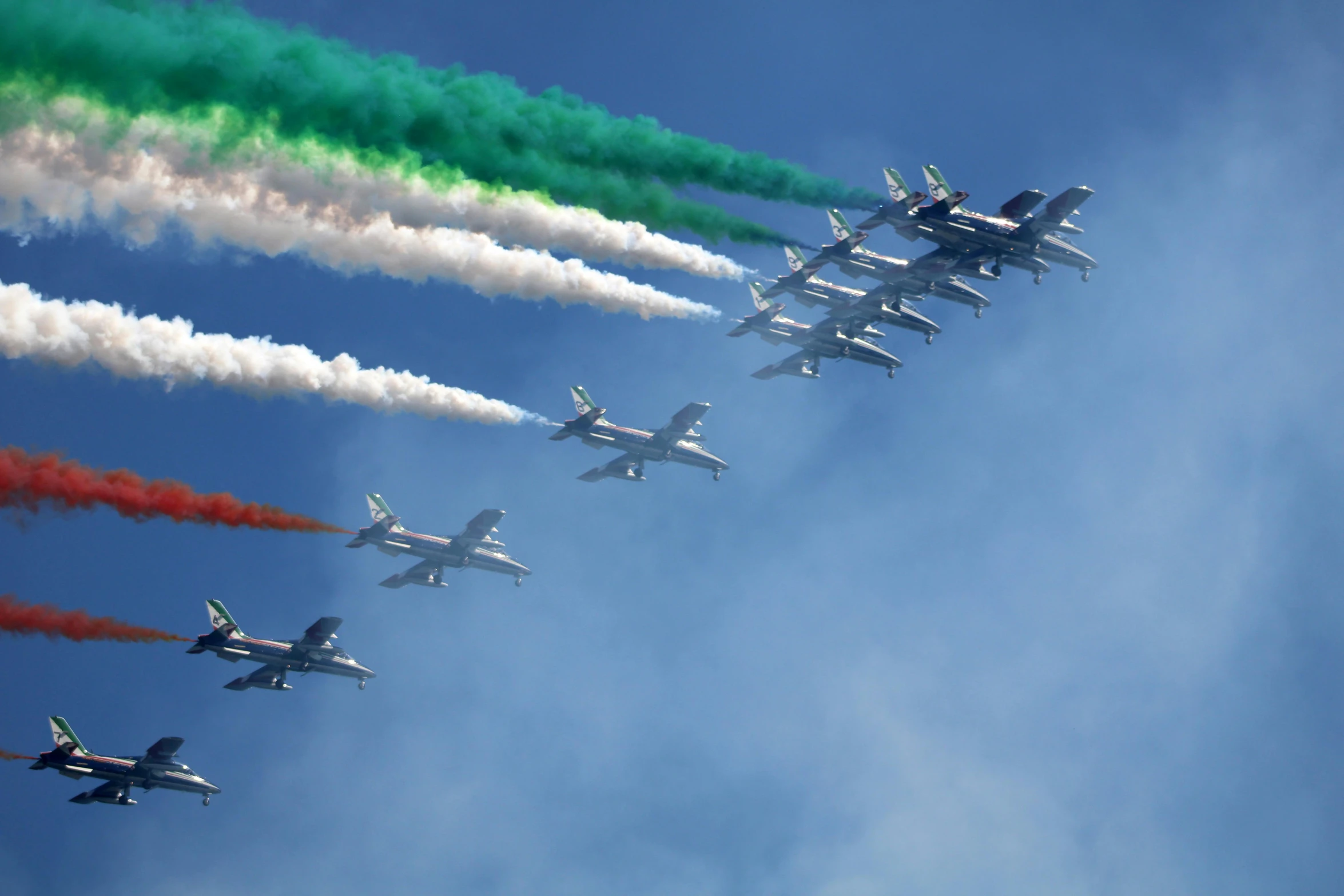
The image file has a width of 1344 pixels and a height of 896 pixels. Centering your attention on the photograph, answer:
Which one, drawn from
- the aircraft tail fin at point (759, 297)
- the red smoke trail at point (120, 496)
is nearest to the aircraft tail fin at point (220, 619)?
the red smoke trail at point (120, 496)

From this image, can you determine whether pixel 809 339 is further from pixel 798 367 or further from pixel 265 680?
pixel 265 680

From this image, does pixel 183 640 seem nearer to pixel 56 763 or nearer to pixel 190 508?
pixel 190 508

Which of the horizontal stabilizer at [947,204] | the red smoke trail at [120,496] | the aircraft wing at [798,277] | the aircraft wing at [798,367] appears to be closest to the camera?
the red smoke trail at [120,496]

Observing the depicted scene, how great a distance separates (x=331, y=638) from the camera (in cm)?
5312

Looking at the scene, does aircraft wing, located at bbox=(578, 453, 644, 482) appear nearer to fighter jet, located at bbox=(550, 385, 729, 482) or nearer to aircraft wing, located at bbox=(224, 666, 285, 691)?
fighter jet, located at bbox=(550, 385, 729, 482)

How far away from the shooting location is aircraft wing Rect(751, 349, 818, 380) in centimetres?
5350

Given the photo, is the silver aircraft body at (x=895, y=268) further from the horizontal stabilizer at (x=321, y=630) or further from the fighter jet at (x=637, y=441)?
the horizontal stabilizer at (x=321, y=630)

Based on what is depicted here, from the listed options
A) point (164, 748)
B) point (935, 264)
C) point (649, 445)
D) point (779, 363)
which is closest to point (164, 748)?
point (164, 748)

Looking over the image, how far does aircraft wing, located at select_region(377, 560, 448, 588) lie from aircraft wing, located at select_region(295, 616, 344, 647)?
3.85 m

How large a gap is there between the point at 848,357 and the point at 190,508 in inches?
1087

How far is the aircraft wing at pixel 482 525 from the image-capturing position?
174 ft

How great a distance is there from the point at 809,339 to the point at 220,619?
25692 millimetres

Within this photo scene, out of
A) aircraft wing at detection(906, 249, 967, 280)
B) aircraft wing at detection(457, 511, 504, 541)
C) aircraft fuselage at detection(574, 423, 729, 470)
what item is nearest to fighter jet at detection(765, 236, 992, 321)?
aircraft wing at detection(906, 249, 967, 280)

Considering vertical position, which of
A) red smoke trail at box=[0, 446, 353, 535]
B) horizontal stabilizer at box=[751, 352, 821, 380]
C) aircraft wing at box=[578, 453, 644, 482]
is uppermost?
horizontal stabilizer at box=[751, 352, 821, 380]
